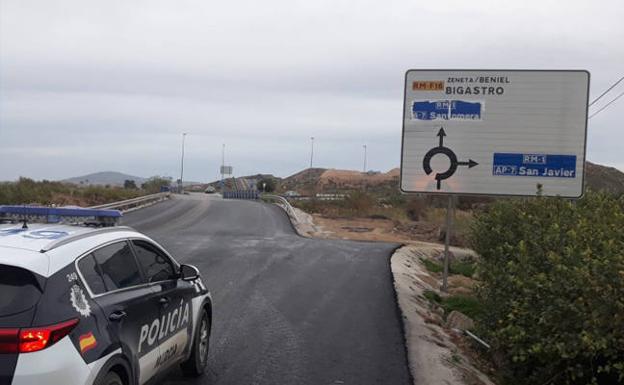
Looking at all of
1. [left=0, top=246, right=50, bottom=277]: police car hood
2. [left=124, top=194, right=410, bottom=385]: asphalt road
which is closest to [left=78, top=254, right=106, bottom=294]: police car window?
[left=0, top=246, right=50, bottom=277]: police car hood

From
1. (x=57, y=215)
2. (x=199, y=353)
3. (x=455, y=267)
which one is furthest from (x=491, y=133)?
(x=57, y=215)

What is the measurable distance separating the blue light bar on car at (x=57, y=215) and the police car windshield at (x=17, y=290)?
5.51ft

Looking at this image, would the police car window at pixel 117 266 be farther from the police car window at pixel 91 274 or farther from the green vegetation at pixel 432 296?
the green vegetation at pixel 432 296

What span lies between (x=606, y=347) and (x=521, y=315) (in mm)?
1139

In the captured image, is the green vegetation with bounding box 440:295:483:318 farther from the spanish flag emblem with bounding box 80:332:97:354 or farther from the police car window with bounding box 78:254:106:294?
the spanish flag emblem with bounding box 80:332:97:354

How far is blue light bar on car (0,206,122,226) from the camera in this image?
5.79 metres

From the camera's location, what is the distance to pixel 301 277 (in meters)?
14.4

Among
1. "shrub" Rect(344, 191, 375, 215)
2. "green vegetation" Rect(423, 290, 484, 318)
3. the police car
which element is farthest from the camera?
"shrub" Rect(344, 191, 375, 215)

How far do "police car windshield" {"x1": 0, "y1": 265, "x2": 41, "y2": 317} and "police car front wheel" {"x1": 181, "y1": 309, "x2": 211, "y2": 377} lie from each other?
8.84ft

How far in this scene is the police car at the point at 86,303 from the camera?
12.6ft

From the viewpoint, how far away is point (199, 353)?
265 inches

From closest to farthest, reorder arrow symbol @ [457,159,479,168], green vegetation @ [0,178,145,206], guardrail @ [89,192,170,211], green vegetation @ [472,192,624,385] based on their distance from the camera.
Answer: green vegetation @ [472,192,624,385], arrow symbol @ [457,159,479,168], guardrail @ [89,192,170,211], green vegetation @ [0,178,145,206]

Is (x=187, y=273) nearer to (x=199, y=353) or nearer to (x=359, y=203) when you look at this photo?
(x=199, y=353)

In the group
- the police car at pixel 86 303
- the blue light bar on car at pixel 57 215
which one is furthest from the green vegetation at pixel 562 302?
the blue light bar on car at pixel 57 215
